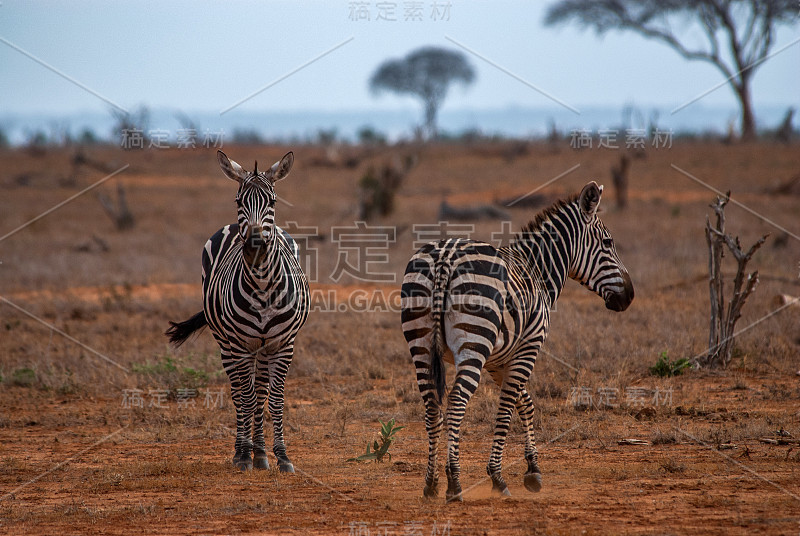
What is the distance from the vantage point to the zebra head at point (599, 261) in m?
5.74

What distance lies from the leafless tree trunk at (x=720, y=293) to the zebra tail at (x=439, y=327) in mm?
4480

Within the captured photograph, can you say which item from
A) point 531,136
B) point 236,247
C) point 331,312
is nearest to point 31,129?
point 531,136

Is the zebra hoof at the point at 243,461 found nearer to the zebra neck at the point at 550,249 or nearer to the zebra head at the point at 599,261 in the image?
the zebra neck at the point at 550,249

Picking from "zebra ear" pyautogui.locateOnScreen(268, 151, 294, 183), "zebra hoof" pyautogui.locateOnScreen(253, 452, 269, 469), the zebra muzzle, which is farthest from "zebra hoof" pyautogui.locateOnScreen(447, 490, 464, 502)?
"zebra ear" pyautogui.locateOnScreen(268, 151, 294, 183)

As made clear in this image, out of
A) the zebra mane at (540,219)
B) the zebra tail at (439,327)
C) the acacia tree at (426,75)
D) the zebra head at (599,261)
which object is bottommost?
the zebra tail at (439,327)

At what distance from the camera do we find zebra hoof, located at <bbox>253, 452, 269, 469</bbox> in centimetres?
591

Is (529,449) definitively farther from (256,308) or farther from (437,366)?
(256,308)

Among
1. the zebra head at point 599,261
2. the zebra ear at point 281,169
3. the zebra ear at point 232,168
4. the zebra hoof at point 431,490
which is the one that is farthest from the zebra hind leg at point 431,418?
the zebra ear at point 232,168

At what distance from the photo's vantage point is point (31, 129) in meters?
48.5

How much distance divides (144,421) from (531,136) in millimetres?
40491

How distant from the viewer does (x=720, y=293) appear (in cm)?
831

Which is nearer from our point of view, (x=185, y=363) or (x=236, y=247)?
(x=236, y=247)

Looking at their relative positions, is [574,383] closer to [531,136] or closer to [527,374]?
[527,374]

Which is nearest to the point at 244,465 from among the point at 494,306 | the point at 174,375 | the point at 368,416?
the point at 368,416
